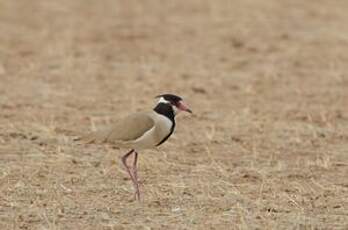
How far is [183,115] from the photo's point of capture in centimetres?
1065

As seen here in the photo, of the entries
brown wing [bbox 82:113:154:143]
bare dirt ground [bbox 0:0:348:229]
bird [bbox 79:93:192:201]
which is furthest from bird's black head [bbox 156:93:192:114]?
bare dirt ground [bbox 0:0:348:229]

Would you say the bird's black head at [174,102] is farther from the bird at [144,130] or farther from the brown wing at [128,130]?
the brown wing at [128,130]

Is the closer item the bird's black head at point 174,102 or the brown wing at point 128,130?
the brown wing at point 128,130

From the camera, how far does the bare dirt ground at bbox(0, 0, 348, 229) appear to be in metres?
7.14

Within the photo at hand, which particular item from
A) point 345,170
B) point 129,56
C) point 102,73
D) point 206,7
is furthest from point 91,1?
point 345,170

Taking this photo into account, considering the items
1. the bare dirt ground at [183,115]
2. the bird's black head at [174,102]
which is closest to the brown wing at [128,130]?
the bird's black head at [174,102]

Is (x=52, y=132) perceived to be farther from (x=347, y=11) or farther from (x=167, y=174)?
(x=347, y=11)

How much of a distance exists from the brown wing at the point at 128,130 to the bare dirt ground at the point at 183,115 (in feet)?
1.34

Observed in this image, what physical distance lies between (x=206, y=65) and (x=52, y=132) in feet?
14.5

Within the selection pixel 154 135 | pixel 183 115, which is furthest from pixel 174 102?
pixel 183 115

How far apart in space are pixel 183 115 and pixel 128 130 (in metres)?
3.41

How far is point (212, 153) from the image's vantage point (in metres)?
8.98

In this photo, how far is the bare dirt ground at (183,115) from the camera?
7.14 m

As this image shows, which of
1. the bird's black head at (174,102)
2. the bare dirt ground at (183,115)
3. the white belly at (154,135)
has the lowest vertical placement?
the bare dirt ground at (183,115)
